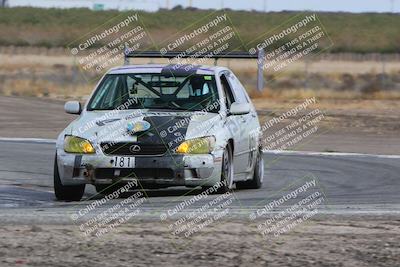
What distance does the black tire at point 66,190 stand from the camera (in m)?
11.8

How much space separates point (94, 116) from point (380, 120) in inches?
676

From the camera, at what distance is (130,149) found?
37.8ft

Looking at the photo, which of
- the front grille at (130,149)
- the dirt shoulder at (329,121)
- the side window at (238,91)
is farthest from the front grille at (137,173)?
the dirt shoulder at (329,121)

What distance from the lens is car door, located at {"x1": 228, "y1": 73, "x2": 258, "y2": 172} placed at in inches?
518

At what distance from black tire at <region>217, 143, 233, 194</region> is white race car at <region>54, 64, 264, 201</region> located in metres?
0.01

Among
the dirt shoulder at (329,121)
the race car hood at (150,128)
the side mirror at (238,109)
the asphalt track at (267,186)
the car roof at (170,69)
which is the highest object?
the car roof at (170,69)

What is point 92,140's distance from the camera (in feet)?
37.9

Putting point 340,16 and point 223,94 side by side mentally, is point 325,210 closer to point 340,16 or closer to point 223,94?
point 223,94

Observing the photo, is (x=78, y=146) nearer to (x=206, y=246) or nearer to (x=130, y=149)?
(x=130, y=149)

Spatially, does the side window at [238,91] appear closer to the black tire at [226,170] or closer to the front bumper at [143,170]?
the black tire at [226,170]

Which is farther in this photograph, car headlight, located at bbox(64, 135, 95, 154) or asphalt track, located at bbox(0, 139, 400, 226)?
car headlight, located at bbox(64, 135, 95, 154)

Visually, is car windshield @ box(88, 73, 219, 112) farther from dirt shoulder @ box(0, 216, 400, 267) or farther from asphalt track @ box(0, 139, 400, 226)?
dirt shoulder @ box(0, 216, 400, 267)

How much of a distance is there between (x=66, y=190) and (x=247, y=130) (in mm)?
2539

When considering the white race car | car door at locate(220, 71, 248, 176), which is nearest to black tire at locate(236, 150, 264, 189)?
car door at locate(220, 71, 248, 176)
